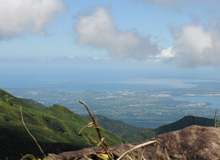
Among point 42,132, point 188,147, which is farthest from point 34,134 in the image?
point 188,147

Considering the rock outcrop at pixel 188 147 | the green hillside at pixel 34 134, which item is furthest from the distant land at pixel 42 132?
the rock outcrop at pixel 188 147

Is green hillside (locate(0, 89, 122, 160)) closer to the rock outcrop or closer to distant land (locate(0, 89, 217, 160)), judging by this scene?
distant land (locate(0, 89, 217, 160))


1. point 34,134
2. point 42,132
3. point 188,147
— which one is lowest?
point 42,132

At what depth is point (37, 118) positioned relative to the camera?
330 feet

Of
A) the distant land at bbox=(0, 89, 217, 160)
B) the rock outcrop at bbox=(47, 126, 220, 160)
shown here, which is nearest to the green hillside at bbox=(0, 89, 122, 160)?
the distant land at bbox=(0, 89, 217, 160)

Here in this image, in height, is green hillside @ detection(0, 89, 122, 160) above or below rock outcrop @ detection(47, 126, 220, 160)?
below

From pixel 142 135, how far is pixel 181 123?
27.1 metres

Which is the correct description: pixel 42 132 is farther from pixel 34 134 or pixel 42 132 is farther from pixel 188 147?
pixel 188 147

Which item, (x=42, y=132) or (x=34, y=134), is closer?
(x=34, y=134)

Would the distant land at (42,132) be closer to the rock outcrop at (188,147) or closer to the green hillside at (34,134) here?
the green hillside at (34,134)

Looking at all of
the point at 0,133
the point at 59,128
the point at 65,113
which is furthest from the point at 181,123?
the point at 0,133

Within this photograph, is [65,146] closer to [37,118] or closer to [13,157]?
[13,157]

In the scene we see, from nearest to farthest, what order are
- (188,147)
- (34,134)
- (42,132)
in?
(188,147) < (34,134) < (42,132)

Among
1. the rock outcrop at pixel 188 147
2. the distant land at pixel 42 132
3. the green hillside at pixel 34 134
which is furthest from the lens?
the distant land at pixel 42 132
